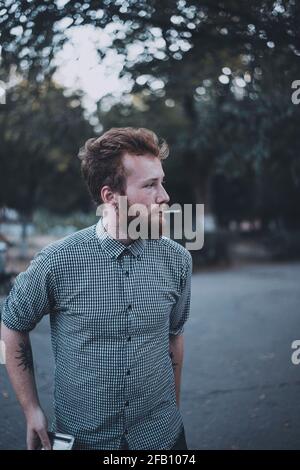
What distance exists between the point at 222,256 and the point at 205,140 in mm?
8693

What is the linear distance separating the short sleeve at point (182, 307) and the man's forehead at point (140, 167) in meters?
0.47

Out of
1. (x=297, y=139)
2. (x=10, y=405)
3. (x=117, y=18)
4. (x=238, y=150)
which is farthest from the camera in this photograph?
(x=238, y=150)

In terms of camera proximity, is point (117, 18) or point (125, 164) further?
point (117, 18)

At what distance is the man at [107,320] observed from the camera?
1767 millimetres

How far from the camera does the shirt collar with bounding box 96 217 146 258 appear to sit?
6.12ft

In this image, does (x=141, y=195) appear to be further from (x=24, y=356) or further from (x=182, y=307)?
(x=24, y=356)

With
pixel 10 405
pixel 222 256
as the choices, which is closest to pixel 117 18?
pixel 10 405

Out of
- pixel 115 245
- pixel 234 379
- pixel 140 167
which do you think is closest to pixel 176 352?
pixel 115 245

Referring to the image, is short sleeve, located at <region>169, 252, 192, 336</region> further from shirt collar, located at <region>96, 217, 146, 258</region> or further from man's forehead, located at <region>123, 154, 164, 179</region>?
man's forehead, located at <region>123, 154, 164, 179</region>

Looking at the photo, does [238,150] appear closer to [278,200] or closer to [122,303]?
[122,303]

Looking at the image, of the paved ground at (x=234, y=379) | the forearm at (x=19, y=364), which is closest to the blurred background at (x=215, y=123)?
the paved ground at (x=234, y=379)

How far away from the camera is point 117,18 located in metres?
3.05

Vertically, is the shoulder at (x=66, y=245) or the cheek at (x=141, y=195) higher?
the cheek at (x=141, y=195)

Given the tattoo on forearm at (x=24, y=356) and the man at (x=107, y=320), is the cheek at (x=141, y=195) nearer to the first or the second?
the man at (x=107, y=320)
